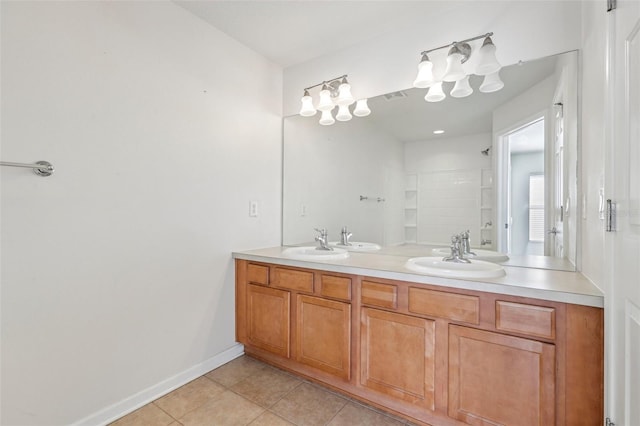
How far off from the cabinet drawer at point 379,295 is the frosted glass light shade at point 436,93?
121cm

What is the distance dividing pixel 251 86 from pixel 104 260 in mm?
1603

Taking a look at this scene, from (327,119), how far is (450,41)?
987 millimetres

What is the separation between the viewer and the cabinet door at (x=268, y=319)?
2002mm

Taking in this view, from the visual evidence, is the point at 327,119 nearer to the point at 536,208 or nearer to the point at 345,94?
the point at 345,94

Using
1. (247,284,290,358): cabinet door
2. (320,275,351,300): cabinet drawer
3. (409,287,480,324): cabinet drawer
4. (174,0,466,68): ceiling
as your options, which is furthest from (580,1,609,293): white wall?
(247,284,290,358): cabinet door

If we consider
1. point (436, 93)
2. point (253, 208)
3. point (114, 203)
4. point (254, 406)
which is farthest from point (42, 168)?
point (436, 93)

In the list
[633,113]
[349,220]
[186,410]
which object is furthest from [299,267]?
[633,113]

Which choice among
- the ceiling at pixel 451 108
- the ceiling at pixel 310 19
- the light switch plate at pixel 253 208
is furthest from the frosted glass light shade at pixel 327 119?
the light switch plate at pixel 253 208

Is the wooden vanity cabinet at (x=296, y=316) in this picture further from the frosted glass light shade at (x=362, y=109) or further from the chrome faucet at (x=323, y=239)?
the frosted glass light shade at (x=362, y=109)

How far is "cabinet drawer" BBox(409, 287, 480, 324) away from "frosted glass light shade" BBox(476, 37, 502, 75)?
124 cm

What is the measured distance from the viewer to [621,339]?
962 mm

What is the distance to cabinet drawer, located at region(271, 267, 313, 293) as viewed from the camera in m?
1.89

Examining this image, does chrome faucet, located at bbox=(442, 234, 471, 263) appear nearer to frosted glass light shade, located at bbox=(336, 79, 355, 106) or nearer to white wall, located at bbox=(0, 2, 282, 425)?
frosted glass light shade, located at bbox=(336, 79, 355, 106)

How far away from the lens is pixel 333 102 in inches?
91.9
